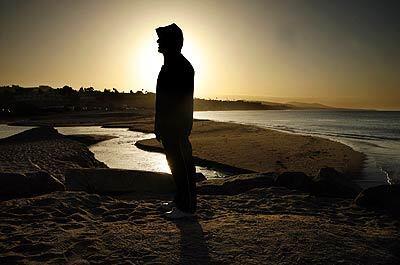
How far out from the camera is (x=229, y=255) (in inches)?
157

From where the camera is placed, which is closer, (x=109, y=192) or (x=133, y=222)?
(x=133, y=222)

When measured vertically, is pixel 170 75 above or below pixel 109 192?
above

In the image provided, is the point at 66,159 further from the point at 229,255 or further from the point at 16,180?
the point at 229,255

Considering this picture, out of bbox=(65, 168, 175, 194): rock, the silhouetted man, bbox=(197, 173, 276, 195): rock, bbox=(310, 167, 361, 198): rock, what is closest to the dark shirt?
the silhouetted man

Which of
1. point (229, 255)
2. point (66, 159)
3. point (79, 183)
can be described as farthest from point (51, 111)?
point (229, 255)

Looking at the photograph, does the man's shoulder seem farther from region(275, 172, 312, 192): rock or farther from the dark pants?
region(275, 172, 312, 192): rock

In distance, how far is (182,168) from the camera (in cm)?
568

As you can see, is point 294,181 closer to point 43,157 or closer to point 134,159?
point 43,157

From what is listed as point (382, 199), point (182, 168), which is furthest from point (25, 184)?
point (382, 199)

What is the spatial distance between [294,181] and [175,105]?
4.80 m

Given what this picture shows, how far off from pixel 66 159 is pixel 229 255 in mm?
12391

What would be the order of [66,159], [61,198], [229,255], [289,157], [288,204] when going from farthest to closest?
1. [289,157]
2. [66,159]
3. [288,204]
4. [61,198]
5. [229,255]

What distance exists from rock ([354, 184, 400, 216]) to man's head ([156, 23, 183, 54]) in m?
5.13

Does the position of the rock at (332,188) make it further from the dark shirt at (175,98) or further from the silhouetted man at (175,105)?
the dark shirt at (175,98)
